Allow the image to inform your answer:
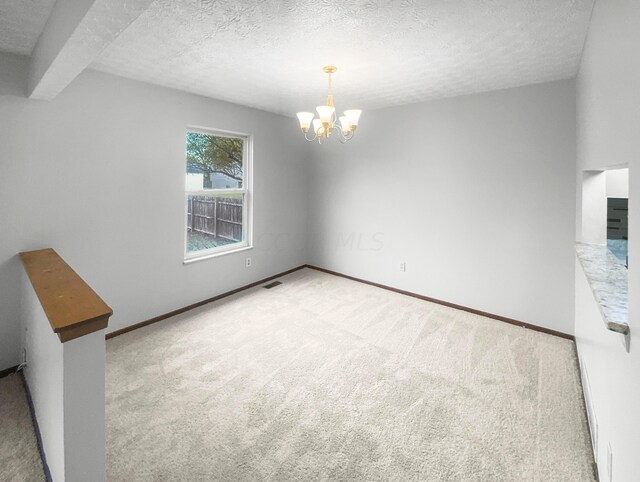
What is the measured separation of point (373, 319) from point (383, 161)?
212 centimetres

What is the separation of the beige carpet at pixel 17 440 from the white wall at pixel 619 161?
256cm

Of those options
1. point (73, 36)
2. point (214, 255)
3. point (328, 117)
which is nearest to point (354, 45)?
point (328, 117)

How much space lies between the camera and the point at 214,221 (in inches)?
159

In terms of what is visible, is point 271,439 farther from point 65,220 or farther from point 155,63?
point 155,63

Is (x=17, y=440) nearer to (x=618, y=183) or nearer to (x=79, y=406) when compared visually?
(x=79, y=406)

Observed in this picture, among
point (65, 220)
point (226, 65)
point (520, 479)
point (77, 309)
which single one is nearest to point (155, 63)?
point (226, 65)

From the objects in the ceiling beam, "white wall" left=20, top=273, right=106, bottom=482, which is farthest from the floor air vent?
"white wall" left=20, top=273, right=106, bottom=482

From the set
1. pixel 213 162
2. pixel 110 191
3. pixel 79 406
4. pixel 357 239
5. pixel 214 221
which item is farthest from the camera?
pixel 357 239

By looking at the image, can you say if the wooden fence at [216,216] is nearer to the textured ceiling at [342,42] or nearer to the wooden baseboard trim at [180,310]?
the wooden baseboard trim at [180,310]

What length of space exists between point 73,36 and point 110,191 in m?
1.77

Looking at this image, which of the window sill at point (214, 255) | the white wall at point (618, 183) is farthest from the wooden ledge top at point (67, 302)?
the white wall at point (618, 183)

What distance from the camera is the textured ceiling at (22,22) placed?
5.63 ft

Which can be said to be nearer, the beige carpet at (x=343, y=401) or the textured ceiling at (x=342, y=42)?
the beige carpet at (x=343, y=401)

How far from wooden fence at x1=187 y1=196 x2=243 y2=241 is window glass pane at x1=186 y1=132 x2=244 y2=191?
176mm
